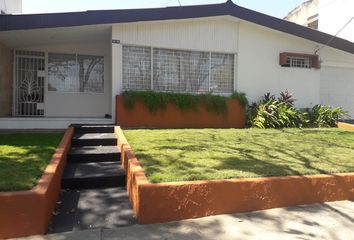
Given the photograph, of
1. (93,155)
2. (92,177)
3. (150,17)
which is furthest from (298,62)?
(92,177)

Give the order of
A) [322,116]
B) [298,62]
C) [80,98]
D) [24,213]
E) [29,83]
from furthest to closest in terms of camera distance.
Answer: [298,62]
[80,98]
[29,83]
[322,116]
[24,213]

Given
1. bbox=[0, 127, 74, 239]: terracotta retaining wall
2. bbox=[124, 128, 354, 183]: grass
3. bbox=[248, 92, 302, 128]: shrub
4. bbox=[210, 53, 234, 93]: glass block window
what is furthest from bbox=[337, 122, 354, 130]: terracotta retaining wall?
bbox=[0, 127, 74, 239]: terracotta retaining wall

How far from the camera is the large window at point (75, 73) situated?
1205 centimetres

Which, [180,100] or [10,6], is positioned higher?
[10,6]

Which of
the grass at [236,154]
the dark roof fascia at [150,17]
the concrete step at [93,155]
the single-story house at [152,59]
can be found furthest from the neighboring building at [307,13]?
the concrete step at [93,155]

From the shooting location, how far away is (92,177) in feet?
18.5

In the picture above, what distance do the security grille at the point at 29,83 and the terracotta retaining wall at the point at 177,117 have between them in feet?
11.6

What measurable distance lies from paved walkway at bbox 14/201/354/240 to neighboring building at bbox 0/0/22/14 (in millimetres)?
9701

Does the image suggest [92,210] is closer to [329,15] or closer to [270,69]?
[270,69]

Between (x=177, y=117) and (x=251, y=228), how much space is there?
6.41m

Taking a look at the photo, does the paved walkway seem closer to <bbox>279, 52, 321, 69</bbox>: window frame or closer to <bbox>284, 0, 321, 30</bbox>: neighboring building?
<bbox>279, 52, 321, 69</bbox>: window frame

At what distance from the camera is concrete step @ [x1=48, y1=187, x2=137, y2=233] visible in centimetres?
432

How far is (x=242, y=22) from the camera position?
37.6 ft

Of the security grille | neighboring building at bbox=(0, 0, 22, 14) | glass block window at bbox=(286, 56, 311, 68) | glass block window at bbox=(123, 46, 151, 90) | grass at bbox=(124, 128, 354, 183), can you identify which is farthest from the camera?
glass block window at bbox=(286, 56, 311, 68)
